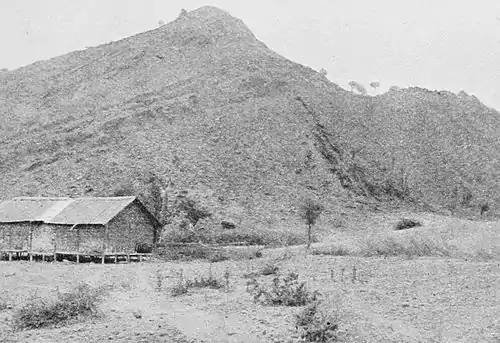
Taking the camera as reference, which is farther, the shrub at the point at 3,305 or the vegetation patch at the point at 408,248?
the vegetation patch at the point at 408,248

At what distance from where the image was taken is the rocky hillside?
61.1 meters

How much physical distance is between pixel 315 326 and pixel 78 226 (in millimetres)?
24476

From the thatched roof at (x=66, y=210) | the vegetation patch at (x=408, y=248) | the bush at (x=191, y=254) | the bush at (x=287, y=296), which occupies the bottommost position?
the bush at (x=287, y=296)

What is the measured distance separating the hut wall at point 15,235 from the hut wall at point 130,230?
5273 mm

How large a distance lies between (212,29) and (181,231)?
57.7m

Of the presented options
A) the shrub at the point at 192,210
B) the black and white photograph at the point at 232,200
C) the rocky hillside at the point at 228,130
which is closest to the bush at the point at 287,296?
the black and white photograph at the point at 232,200

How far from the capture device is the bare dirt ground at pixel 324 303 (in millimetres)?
15594

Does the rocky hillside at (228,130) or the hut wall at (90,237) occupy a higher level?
the rocky hillside at (228,130)

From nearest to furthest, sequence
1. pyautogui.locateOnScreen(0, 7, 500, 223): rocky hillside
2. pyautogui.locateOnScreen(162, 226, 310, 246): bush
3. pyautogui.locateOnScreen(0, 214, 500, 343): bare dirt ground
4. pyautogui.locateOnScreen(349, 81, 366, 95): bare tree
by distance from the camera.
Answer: pyautogui.locateOnScreen(0, 214, 500, 343): bare dirt ground, pyautogui.locateOnScreen(162, 226, 310, 246): bush, pyautogui.locateOnScreen(0, 7, 500, 223): rocky hillside, pyautogui.locateOnScreen(349, 81, 366, 95): bare tree

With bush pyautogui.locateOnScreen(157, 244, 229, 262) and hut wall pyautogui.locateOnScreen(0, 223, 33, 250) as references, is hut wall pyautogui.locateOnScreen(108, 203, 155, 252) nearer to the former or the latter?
bush pyautogui.locateOnScreen(157, 244, 229, 262)

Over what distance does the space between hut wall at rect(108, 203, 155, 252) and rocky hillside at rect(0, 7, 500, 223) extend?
16.4 meters

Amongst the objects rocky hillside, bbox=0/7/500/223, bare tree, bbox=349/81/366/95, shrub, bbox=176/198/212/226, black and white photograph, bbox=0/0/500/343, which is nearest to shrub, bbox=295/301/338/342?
black and white photograph, bbox=0/0/500/343

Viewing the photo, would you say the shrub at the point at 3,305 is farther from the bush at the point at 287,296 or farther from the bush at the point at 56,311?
the bush at the point at 287,296

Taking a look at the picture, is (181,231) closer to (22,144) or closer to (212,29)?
(22,144)
